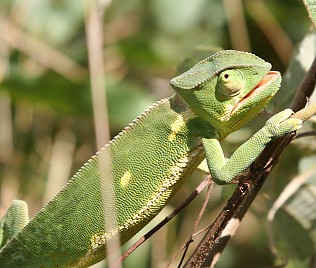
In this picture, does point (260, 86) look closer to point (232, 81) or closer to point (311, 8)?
point (232, 81)

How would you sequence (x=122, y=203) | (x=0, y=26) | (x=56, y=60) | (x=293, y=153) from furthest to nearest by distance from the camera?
1. (x=56, y=60)
2. (x=0, y=26)
3. (x=293, y=153)
4. (x=122, y=203)

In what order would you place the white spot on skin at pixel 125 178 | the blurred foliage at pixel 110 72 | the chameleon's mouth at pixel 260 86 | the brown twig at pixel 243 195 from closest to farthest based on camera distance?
1. the brown twig at pixel 243 195
2. the chameleon's mouth at pixel 260 86
3. the white spot on skin at pixel 125 178
4. the blurred foliage at pixel 110 72

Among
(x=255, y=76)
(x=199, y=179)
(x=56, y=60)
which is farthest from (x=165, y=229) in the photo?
(x=255, y=76)

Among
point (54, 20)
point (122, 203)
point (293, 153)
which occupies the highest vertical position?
point (54, 20)

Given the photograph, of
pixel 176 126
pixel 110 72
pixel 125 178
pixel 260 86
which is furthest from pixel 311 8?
pixel 110 72

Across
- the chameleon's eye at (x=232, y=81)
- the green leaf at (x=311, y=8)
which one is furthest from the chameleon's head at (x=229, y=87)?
the green leaf at (x=311, y=8)

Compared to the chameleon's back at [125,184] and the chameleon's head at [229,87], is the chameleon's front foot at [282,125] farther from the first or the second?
the chameleon's back at [125,184]

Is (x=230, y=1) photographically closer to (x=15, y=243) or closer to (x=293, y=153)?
(x=293, y=153)
